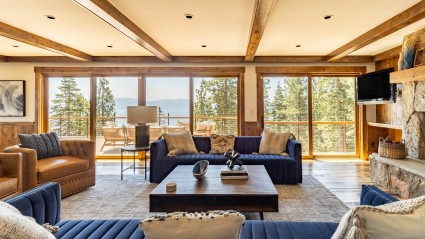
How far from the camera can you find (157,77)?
19.8 ft

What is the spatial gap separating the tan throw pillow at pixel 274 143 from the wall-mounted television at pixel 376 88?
2.05 meters

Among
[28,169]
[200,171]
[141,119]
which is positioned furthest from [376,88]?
[28,169]

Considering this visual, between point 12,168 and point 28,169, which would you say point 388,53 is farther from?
point 12,168

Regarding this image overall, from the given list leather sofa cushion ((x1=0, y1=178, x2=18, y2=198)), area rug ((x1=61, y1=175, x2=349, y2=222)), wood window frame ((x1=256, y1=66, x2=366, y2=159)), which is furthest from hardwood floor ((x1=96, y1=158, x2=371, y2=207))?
leather sofa cushion ((x1=0, y1=178, x2=18, y2=198))

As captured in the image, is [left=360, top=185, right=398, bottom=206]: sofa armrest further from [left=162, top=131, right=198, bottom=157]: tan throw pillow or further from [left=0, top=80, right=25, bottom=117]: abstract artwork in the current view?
[left=0, top=80, right=25, bottom=117]: abstract artwork

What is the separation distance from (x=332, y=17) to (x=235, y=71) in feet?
8.99

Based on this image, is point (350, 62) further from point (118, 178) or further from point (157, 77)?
point (118, 178)

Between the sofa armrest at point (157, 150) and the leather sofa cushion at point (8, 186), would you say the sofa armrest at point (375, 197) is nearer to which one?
the sofa armrest at point (157, 150)

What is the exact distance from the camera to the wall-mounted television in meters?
4.47

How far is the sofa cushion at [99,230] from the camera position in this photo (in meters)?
1.51

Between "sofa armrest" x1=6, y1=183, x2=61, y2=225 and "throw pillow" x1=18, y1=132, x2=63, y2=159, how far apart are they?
7.48 feet

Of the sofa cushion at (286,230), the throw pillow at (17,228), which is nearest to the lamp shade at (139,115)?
the sofa cushion at (286,230)

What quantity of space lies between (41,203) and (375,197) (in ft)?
7.52

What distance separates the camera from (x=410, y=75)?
11.7 feet
